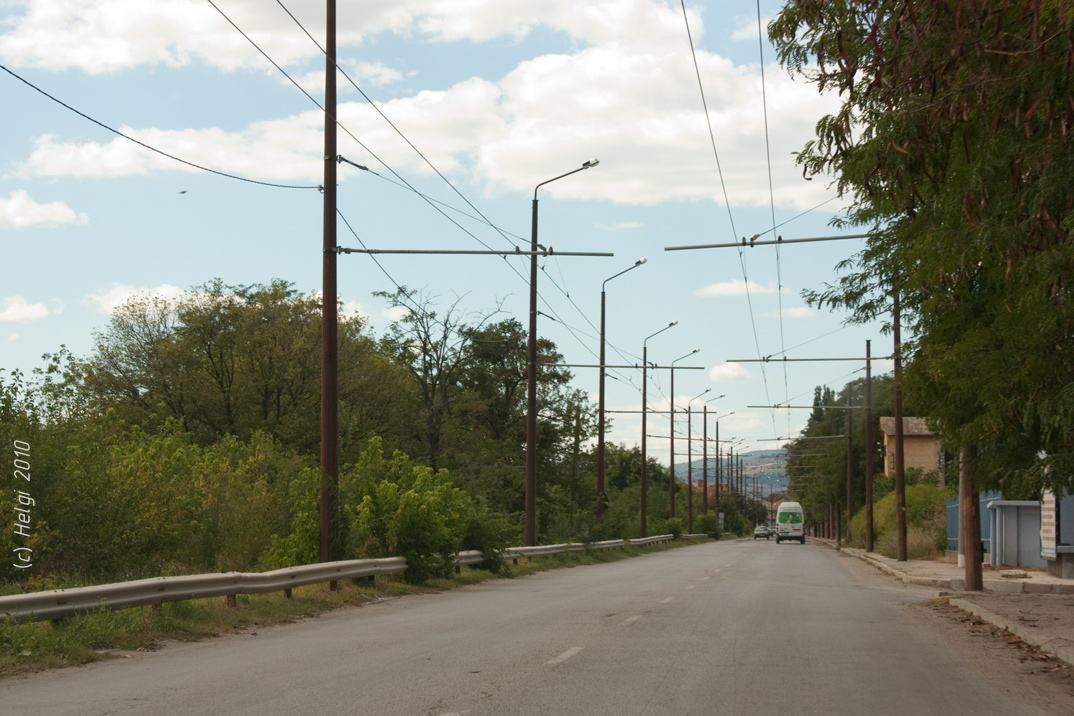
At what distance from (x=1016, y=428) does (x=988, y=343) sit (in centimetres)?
193

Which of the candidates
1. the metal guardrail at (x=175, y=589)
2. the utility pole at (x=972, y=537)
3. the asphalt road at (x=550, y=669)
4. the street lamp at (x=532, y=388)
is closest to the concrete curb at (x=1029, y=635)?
the asphalt road at (x=550, y=669)

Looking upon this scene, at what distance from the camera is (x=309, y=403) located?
42.7 metres

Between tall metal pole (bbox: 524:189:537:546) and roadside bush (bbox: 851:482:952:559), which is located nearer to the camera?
tall metal pole (bbox: 524:189:537:546)

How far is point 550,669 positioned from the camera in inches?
392

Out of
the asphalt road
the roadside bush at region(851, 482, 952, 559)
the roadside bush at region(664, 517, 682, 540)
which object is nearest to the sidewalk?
Result: the asphalt road

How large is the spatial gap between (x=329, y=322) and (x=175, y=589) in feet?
21.5

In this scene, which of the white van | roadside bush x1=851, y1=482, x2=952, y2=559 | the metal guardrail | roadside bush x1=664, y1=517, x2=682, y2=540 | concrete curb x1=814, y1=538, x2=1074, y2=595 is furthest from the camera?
the white van

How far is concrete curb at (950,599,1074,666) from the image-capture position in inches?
446

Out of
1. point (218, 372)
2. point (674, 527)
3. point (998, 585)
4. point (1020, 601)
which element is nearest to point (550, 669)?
point (1020, 601)

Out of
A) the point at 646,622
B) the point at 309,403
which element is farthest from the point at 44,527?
the point at 309,403

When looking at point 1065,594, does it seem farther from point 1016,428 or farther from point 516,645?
point 516,645

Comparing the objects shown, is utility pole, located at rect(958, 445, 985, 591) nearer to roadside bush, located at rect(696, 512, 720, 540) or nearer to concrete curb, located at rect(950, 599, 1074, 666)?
concrete curb, located at rect(950, 599, 1074, 666)

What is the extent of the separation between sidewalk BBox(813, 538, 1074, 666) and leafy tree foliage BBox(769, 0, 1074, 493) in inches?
81.7

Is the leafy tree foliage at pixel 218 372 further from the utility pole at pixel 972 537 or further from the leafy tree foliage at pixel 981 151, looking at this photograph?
the leafy tree foliage at pixel 981 151
